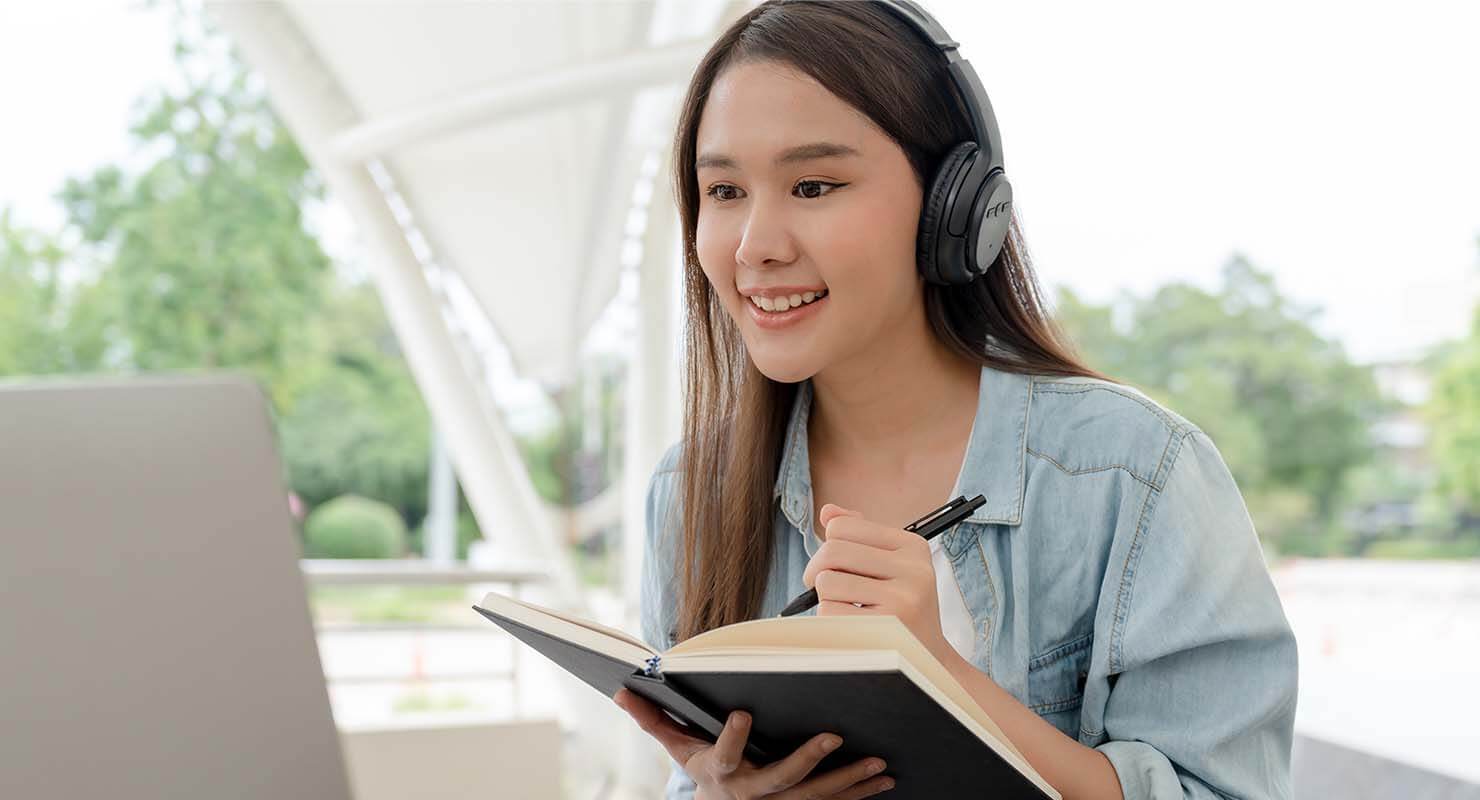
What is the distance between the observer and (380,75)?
4.56 m

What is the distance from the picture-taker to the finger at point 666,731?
95 cm

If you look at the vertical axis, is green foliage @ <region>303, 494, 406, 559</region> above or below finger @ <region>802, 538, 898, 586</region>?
below

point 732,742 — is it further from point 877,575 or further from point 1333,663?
point 1333,663

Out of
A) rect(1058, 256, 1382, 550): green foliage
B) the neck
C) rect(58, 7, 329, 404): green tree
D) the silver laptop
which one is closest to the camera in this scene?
the silver laptop

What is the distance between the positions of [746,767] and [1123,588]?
359 mm

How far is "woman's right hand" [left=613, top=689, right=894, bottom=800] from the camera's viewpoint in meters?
0.85

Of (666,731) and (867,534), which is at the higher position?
(867,534)

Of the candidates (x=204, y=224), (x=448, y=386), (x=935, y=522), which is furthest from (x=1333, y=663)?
(x=204, y=224)

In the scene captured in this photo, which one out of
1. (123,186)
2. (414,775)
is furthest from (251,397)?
(123,186)

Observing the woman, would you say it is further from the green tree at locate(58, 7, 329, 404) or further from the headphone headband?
the green tree at locate(58, 7, 329, 404)

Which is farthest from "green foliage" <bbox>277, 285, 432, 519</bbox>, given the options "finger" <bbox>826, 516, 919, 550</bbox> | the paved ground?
"finger" <bbox>826, 516, 919, 550</bbox>

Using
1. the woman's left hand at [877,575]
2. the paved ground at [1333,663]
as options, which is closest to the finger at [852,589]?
the woman's left hand at [877,575]

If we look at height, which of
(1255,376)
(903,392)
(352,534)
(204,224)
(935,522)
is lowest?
(352,534)

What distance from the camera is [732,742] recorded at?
0.86 meters
